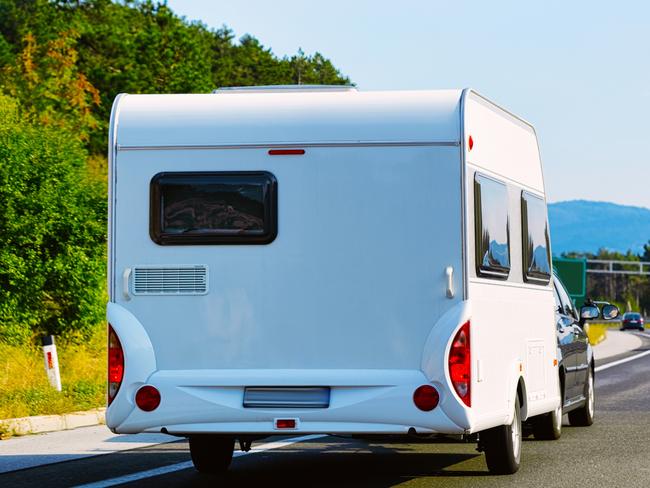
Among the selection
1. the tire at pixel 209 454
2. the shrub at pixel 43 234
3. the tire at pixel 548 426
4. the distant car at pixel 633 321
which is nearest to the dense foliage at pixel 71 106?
the shrub at pixel 43 234

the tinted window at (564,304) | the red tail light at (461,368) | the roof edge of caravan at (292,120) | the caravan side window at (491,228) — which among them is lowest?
the red tail light at (461,368)

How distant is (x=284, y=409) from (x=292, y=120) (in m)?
1.96

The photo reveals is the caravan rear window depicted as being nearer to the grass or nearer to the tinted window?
the tinted window

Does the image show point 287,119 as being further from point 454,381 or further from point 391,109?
point 454,381

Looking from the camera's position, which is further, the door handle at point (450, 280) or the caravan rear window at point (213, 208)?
the caravan rear window at point (213, 208)

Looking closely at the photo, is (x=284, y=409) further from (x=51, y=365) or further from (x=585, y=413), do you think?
(x=51, y=365)

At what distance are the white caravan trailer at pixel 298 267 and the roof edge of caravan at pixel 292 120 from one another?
0.01 m

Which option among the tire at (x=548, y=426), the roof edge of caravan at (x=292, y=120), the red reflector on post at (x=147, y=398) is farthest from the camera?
the tire at (x=548, y=426)

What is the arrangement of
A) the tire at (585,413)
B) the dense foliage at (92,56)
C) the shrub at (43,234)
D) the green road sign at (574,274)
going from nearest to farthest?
the tire at (585,413), the shrub at (43,234), the green road sign at (574,274), the dense foliage at (92,56)

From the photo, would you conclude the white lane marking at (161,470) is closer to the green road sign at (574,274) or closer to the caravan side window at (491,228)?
the caravan side window at (491,228)

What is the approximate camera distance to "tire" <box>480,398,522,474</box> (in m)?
10.9

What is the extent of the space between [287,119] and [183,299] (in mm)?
1414

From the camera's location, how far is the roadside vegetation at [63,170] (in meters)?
23.3

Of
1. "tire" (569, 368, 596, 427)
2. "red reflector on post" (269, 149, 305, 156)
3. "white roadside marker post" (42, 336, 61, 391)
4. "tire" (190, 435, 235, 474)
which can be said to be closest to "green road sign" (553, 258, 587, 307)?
"white roadside marker post" (42, 336, 61, 391)
